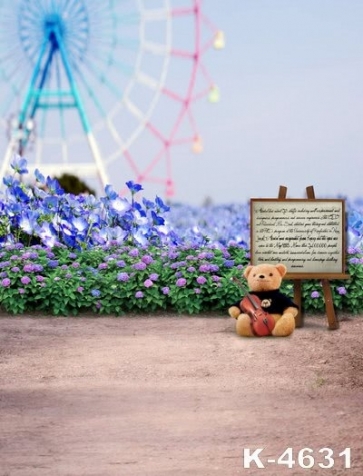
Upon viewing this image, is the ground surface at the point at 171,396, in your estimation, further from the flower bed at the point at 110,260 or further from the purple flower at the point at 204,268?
the purple flower at the point at 204,268

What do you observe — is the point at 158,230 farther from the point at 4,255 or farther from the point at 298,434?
the point at 298,434

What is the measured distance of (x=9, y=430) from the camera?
342 cm

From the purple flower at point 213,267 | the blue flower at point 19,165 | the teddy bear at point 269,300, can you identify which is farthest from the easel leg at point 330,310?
the blue flower at point 19,165

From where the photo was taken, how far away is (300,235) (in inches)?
213

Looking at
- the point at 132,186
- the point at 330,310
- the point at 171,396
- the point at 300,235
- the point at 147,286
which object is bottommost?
the point at 171,396

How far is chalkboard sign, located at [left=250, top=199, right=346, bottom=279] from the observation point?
5.39 metres

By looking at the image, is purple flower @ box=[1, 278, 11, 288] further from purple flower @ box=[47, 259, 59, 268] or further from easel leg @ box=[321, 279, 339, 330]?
easel leg @ box=[321, 279, 339, 330]

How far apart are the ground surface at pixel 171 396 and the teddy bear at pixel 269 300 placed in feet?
0.24

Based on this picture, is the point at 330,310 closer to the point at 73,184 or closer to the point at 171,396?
the point at 171,396

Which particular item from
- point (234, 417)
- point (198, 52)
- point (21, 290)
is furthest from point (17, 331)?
point (198, 52)

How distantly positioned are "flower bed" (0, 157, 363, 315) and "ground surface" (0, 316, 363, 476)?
0.55ft

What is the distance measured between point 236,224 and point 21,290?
3.24 meters

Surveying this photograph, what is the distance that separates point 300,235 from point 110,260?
4.55 ft

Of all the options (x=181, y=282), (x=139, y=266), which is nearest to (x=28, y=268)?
(x=139, y=266)
